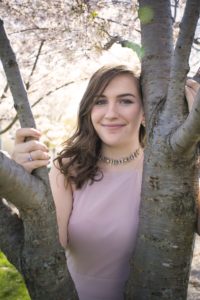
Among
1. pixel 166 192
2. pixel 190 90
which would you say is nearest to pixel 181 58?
pixel 190 90

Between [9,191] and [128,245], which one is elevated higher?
[9,191]

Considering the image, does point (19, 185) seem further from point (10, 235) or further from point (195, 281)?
point (195, 281)

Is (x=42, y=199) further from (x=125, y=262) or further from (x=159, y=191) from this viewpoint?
(x=125, y=262)

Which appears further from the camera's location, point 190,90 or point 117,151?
point 117,151

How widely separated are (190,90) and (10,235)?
2.94ft

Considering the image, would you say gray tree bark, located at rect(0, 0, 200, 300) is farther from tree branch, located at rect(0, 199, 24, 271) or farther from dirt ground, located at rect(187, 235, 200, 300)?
dirt ground, located at rect(187, 235, 200, 300)

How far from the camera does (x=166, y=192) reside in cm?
139

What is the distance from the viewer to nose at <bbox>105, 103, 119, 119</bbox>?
1794mm

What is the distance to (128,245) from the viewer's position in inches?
68.1

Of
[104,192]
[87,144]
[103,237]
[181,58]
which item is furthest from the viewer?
[87,144]

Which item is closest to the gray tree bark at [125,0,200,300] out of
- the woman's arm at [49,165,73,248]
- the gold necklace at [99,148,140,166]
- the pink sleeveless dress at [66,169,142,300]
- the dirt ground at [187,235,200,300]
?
the pink sleeveless dress at [66,169,142,300]

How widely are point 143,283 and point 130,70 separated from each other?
1.03 metres

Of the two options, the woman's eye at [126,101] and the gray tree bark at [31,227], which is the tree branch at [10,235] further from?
the woman's eye at [126,101]

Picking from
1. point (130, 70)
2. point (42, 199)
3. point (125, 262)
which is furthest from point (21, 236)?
point (130, 70)
